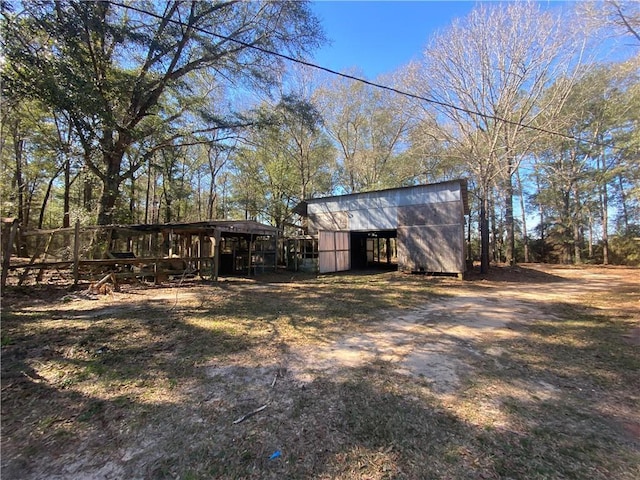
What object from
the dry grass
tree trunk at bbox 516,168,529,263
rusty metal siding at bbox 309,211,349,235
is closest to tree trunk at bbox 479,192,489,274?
rusty metal siding at bbox 309,211,349,235

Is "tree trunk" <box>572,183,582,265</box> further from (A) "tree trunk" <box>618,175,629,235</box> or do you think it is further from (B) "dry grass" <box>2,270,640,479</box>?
(B) "dry grass" <box>2,270,640,479</box>

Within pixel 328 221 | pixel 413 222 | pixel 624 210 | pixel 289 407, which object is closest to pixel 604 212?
pixel 624 210

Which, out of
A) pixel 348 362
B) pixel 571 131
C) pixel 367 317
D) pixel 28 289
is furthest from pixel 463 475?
pixel 571 131

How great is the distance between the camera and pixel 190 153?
81.9 ft

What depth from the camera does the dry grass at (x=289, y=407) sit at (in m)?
2.06

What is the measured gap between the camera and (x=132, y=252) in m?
13.6

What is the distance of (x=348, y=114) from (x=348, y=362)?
2331cm

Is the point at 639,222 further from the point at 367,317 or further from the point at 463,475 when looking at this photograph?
the point at 463,475

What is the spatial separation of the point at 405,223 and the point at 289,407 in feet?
42.5

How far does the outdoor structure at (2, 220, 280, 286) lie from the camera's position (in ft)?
28.1

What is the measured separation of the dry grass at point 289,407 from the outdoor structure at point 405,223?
322 inches

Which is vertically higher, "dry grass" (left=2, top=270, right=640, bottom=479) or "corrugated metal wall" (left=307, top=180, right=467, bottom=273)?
"corrugated metal wall" (left=307, top=180, right=467, bottom=273)

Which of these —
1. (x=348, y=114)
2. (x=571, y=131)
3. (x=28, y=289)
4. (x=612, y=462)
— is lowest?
(x=612, y=462)

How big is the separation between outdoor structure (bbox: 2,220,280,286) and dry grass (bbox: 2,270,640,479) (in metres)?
3.69
